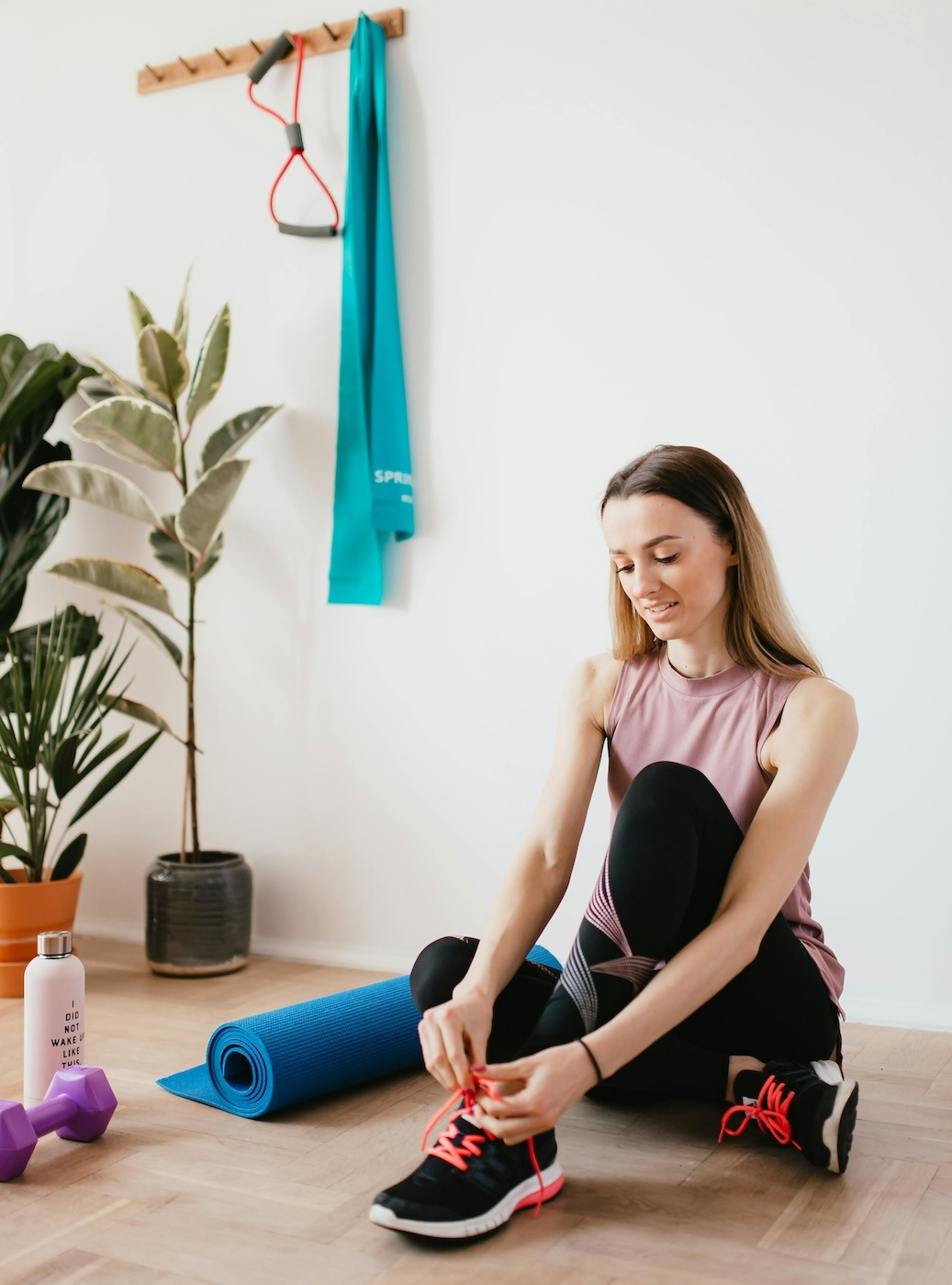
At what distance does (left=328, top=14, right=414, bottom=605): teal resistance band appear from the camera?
2564mm

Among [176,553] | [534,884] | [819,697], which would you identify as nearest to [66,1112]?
[534,884]

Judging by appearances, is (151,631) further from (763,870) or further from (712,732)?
(763,870)

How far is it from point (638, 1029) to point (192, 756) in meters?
1.57

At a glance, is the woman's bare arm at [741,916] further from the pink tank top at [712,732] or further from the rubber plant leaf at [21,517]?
the rubber plant leaf at [21,517]

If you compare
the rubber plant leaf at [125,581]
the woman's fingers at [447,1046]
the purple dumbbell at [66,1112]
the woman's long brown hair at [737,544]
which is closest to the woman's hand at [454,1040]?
the woman's fingers at [447,1046]

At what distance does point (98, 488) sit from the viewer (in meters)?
2.60

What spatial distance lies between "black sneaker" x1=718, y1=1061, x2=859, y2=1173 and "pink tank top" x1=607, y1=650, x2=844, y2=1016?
0.40ft

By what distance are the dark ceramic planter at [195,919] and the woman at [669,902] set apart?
1.06 m

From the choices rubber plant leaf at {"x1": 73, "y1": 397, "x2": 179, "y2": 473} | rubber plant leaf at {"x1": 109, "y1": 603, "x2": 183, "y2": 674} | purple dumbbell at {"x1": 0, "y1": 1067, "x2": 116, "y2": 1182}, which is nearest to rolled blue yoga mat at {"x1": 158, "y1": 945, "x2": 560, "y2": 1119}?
purple dumbbell at {"x1": 0, "y1": 1067, "x2": 116, "y2": 1182}

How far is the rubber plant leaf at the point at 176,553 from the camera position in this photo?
265 centimetres

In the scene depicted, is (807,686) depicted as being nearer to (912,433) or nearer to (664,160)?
(912,433)

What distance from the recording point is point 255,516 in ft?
9.17

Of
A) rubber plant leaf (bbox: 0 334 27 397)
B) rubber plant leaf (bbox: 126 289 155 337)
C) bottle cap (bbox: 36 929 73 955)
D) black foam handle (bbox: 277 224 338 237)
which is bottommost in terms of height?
bottle cap (bbox: 36 929 73 955)

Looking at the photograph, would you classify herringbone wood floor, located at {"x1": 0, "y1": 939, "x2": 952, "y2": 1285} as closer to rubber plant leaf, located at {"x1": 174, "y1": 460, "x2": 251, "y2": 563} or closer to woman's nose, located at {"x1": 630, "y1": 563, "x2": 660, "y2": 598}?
woman's nose, located at {"x1": 630, "y1": 563, "x2": 660, "y2": 598}
